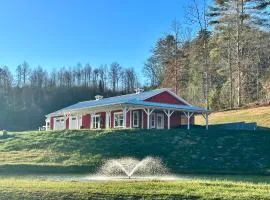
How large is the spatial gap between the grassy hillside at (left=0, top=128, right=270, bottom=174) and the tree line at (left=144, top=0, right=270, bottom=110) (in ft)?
88.1

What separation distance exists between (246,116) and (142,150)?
958 inches

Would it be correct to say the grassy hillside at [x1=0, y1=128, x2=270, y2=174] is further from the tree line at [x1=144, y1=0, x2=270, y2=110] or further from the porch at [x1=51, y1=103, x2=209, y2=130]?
the tree line at [x1=144, y1=0, x2=270, y2=110]

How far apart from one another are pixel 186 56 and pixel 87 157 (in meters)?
48.1

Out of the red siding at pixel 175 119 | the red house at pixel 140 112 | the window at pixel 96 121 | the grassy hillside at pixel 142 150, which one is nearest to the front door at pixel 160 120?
the red house at pixel 140 112

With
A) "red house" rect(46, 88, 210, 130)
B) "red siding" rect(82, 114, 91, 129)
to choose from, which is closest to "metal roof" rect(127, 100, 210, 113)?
"red house" rect(46, 88, 210, 130)

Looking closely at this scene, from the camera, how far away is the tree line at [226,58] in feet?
202

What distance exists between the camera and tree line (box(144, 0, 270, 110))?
202 ft

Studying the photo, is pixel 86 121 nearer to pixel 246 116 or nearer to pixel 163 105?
pixel 163 105

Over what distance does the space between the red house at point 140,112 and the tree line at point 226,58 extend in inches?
639

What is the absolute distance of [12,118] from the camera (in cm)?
8044

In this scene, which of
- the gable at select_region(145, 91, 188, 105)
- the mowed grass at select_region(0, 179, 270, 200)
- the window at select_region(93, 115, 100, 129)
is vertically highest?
the gable at select_region(145, 91, 188, 105)

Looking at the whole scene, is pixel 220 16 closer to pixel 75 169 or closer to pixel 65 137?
pixel 65 137

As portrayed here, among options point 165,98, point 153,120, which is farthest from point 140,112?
point 165,98

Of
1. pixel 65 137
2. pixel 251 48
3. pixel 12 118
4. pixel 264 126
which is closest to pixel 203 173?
pixel 65 137
